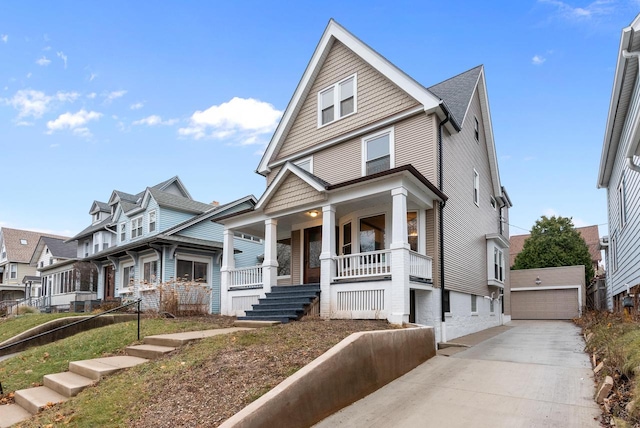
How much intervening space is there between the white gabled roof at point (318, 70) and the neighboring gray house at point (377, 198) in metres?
0.04

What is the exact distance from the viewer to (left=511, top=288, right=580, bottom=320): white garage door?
22.5 m

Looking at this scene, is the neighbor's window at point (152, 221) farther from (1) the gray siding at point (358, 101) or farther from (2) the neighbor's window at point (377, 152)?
(2) the neighbor's window at point (377, 152)

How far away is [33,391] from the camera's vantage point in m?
6.41

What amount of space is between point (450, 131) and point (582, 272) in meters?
15.5

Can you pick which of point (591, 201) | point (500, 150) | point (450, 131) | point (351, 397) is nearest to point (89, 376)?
point (351, 397)

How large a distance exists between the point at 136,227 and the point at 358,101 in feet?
52.7

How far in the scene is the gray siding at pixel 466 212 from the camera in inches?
471

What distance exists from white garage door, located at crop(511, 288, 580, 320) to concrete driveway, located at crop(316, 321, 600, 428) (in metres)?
16.9

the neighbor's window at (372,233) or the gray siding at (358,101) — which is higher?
the gray siding at (358,101)

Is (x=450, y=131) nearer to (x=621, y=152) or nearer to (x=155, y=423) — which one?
(x=621, y=152)

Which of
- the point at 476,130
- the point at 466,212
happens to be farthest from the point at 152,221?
the point at 476,130

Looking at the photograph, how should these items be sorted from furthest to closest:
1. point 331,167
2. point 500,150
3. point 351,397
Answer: point 500,150 → point 331,167 → point 351,397

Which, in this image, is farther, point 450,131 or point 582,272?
point 582,272

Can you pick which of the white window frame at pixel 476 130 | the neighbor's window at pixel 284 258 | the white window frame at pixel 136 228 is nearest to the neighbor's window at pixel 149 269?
the white window frame at pixel 136 228
